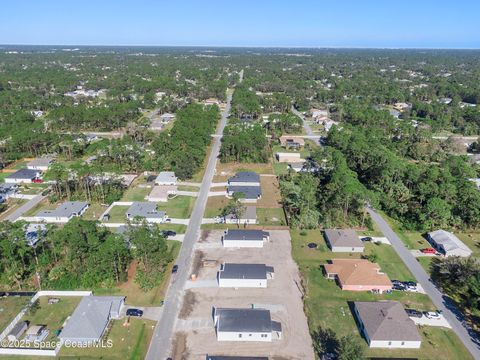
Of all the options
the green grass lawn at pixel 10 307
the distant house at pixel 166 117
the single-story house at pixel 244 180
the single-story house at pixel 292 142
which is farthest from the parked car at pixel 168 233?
the distant house at pixel 166 117

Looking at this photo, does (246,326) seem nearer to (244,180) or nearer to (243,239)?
(243,239)

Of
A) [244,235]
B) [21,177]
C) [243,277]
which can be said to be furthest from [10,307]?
[21,177]

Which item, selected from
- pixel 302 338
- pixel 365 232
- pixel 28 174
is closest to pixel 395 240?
pixel 365 232

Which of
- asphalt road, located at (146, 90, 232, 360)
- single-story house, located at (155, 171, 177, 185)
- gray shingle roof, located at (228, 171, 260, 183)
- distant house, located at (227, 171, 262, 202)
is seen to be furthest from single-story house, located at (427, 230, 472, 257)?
single-story house, located at (155, 171, 177, 185)

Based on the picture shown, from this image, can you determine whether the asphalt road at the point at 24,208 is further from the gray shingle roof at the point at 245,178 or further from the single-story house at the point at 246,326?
the single-story house at the point at 246,326

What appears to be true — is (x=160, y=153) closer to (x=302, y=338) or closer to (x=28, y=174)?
(x=28, y=174)
